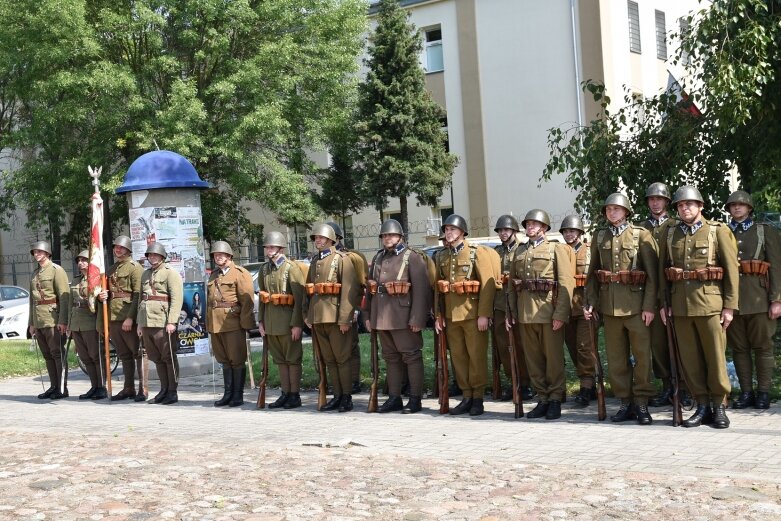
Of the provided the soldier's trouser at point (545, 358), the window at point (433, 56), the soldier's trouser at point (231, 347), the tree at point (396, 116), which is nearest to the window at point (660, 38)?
the window at point (433, 56)

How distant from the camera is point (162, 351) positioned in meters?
12.7

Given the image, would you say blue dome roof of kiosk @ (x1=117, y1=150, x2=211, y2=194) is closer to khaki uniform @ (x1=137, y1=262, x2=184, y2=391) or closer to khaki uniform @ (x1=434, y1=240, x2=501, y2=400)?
khaki uniform @ (x1=137, y1=262, x2=184, y2=391)

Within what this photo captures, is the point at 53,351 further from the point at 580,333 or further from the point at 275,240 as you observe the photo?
the point at 580,333

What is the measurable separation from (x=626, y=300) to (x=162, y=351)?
229 inches

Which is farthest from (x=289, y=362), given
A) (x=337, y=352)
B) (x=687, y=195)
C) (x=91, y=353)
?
(x=687, y=195)

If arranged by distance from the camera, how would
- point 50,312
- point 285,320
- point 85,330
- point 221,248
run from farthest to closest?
point 50,312, point 85,330, point 221,248, point 285,320

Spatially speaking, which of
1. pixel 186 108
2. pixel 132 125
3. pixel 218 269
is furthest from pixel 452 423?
pixel 132 125

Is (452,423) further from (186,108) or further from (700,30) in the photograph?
(186,108)

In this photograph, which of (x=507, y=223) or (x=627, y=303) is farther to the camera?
(x=507, y=223)

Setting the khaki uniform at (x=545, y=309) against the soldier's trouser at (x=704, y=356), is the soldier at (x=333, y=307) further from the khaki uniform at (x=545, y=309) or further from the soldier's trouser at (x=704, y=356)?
the soldier's trouser at (x=704, y=356)

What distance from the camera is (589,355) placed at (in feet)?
35.1

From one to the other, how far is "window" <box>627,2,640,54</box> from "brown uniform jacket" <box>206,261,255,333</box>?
910 inches

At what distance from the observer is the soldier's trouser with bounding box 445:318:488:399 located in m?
10.6

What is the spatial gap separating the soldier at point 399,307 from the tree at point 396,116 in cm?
1826
